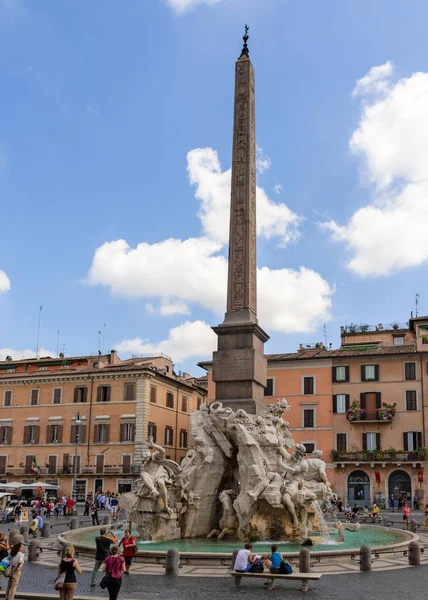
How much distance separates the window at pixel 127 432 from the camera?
40.3 metres

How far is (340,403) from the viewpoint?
39406 millimetres

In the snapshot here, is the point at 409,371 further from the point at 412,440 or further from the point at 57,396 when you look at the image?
the point at 57,396

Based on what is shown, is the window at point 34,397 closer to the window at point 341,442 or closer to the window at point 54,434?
the window at point 54,434

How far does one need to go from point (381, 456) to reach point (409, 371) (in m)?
5.02

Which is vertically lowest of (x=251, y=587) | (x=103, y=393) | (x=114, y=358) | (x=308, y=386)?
(x=251, y=587)

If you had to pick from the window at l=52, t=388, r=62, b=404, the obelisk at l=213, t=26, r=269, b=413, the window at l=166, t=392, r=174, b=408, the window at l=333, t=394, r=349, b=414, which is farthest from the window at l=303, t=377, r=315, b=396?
the obelisk at l=213, t=26, r=269, b=413

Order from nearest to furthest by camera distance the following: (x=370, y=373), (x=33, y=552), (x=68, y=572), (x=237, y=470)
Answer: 1. (x=68, y=572)
2. (x=33, y=552)
3. (x=237, y=470)
4. (x=370, y=373)

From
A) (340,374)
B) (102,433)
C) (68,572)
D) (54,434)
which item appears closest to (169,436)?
(102,433)

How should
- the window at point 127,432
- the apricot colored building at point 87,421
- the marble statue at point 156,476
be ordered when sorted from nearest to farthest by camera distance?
the marble statue at point 156,476 < the apricot colored building at point 87,421 < the window at point 127,432

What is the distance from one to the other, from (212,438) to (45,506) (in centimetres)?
1728

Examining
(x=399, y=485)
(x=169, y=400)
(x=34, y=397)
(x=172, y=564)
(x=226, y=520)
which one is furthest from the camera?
(x=169, y=400)

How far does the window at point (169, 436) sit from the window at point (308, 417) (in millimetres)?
9129

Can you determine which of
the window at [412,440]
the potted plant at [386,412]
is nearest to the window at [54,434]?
the potted plant at [386,412]

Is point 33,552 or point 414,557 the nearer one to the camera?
point 414,557
